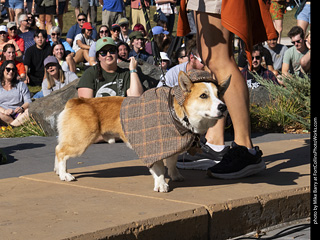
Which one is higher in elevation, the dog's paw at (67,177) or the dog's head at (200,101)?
the dog's head at (200,101)

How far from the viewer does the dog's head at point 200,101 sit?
4.46m

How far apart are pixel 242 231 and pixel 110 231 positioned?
3.75 ft

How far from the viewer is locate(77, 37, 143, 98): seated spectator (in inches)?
329

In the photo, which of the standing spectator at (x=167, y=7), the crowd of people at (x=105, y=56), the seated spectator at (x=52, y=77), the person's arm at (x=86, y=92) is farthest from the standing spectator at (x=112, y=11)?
the person's arm at (x=86, y=92)

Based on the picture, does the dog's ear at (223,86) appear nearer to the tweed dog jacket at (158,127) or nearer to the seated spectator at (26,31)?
the tweed dog jacket at (158,127)

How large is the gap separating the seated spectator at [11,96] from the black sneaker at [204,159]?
216 inches

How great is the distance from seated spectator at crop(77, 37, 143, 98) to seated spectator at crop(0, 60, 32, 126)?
248cm

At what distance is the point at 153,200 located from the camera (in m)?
4.40

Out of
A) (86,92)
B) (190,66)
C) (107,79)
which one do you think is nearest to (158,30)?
(190,66)

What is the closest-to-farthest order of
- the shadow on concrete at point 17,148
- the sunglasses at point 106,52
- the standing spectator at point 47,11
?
the shadow on concrete at point 17,148 < the sunglasses at point 106,52 < the standing spectator at point 47,11

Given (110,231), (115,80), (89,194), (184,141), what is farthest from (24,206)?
(115,80)

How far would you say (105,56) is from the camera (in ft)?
28.1

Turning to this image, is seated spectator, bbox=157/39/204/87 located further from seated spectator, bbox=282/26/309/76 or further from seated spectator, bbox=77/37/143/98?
seated spectator, bbox=282/26/309/76

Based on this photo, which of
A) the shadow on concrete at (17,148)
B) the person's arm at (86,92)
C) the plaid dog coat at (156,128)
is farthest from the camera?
the person's arm at (86,92)
